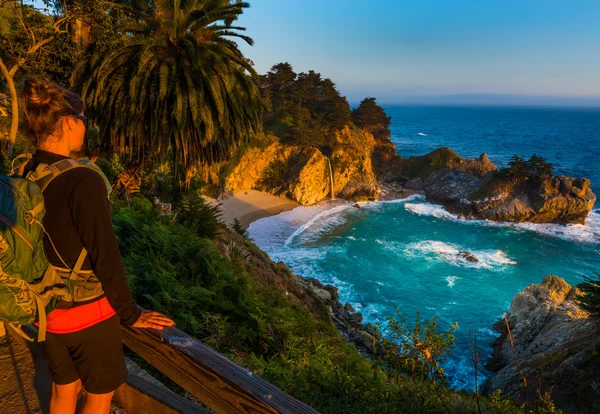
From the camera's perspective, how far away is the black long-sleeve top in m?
1.77

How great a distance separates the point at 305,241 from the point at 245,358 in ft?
89.1

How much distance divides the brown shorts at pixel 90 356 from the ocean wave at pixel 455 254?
31183mm

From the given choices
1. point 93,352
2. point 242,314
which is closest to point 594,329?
point 242,314

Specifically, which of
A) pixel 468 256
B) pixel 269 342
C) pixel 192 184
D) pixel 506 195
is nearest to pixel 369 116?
pixel 506 195

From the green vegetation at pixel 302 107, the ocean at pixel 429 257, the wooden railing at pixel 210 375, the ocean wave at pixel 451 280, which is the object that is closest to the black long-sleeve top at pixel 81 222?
the wooden railing at pixel 210 375

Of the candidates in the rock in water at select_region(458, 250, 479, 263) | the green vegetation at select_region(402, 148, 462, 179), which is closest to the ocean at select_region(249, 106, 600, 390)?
the rock in water at select_region(458, 250, 479, 263)

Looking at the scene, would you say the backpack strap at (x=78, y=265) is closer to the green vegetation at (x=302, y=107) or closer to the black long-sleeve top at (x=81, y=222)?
the black long-sleeve top at (x=81, y=222)

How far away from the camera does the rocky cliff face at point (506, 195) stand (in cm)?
3806

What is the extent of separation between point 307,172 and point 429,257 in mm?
17656

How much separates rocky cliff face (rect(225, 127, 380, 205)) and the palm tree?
96.5ft

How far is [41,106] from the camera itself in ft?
6.00

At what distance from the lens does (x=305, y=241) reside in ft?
106

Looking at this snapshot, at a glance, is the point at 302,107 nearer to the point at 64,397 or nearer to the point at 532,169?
the point at 532,169

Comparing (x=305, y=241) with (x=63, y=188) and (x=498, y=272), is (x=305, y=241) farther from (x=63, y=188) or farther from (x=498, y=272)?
(x=63, y=188)
